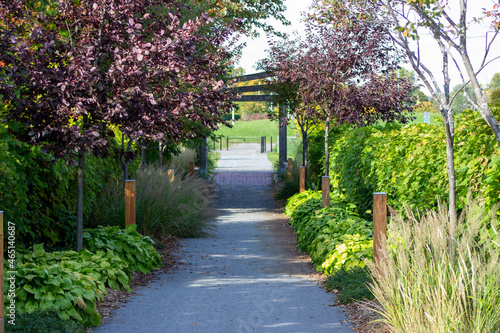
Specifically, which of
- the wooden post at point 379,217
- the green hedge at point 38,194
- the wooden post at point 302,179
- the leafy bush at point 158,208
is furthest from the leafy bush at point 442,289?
the wooden post at point 302,179

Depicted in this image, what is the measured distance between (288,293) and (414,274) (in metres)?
1.93

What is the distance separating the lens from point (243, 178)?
2003 centimetres

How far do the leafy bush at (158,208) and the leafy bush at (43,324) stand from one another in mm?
3887

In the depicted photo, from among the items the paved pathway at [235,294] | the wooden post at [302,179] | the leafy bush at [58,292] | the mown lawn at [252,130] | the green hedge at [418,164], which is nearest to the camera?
the leafy bush at [58,292]

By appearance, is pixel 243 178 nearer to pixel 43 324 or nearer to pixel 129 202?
pixel 129 202

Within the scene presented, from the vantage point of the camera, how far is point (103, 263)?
579 cm

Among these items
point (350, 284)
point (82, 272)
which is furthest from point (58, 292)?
point (350, 284)

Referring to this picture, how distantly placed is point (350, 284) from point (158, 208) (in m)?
3.97

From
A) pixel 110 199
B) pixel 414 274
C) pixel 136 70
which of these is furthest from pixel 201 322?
pixel 110 199

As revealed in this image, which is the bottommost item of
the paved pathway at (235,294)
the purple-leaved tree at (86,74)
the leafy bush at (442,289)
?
the paved pathway at (235,294)

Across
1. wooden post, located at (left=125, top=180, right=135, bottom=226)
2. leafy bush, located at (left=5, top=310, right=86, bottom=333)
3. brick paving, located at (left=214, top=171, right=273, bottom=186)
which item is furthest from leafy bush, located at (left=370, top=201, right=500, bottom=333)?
brick paving, located at (left=214, top=171, right=273, bottom=186)

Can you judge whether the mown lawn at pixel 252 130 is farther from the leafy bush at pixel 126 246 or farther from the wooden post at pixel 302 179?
the leafy bush at pixel 126 246

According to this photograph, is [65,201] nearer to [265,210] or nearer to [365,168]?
[365,168]

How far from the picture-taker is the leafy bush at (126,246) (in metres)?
6.46
